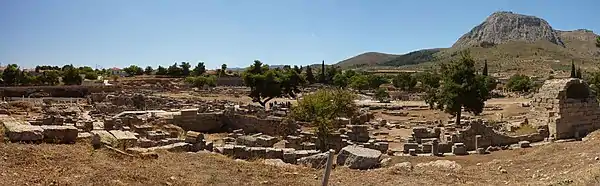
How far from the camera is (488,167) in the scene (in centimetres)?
1448

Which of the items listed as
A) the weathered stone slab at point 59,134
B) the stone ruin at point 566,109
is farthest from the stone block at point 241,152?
the stone ruin at point 566,109

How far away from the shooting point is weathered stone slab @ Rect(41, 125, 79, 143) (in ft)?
39.9

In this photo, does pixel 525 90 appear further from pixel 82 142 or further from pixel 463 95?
pixel 82 142

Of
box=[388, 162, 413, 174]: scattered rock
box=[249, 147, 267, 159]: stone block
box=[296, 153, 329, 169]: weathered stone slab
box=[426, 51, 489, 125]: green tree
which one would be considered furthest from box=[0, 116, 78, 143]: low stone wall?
box=[426, 51, 489, 125]: green tree

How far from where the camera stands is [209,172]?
444 inches

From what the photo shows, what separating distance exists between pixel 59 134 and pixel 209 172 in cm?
411

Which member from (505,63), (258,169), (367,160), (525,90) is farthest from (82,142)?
(505,63)

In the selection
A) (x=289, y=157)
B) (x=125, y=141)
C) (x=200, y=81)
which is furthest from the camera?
(x=200, y=81)

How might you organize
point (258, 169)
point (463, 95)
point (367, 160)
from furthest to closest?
point (463, 95) → point (367, 160) → point (258, 169)

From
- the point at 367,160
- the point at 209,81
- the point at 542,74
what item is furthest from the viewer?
the point at 542,74

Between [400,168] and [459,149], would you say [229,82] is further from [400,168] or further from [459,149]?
[400,168]

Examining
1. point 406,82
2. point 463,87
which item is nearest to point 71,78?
point 406,82

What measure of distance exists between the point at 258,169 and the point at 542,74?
124573 millimetres

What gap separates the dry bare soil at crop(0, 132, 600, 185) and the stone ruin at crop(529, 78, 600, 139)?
7160 millimetres
